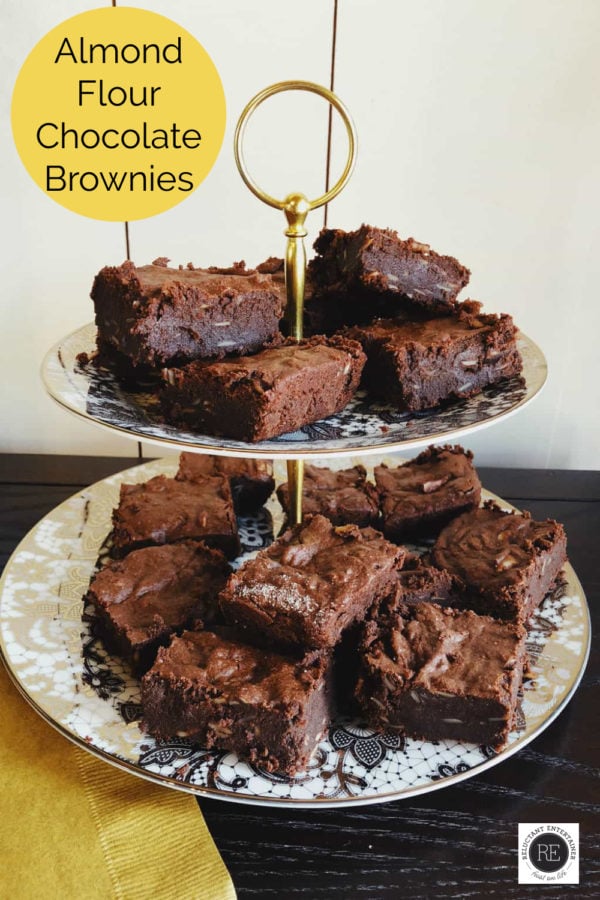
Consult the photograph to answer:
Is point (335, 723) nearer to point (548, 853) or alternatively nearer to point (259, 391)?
point (548, 853)

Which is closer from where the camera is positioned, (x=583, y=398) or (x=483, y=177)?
(x=483, y=177)

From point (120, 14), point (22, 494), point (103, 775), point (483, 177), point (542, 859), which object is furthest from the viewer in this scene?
point (22, 494)

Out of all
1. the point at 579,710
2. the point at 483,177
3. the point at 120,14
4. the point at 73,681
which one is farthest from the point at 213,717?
the point at 120,14

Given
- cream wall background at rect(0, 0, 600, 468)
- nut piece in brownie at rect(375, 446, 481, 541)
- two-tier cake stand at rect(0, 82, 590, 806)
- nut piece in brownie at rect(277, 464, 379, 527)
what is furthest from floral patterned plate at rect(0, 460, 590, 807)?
cream wall background at rect(0, 0, 600, 468)

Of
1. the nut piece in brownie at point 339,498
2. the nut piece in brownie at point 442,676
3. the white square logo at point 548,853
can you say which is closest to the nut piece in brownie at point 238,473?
the nut piece in brownie at point 339,498

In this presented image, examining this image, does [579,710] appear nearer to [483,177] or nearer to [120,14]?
[483,177]

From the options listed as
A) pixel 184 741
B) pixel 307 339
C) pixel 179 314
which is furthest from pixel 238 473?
pixel 184 741

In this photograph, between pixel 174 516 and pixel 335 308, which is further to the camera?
pixel 174 516
